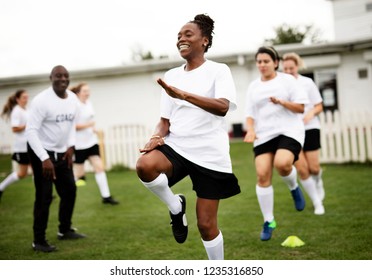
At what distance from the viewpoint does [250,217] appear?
6402 mm

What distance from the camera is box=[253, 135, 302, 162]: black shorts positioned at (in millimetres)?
5184

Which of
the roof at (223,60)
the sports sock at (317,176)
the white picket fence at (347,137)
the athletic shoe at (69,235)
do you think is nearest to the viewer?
the athletic shoe at (69,235)

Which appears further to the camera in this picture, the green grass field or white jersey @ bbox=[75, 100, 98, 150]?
white jersey @ bbox=[75, 100, 98, 150]

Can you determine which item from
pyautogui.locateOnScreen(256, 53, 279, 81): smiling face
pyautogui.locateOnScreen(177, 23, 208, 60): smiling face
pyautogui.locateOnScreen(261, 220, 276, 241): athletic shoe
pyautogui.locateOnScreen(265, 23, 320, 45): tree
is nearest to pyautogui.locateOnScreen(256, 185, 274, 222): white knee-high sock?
pyautogui.locateOnScreen(261, 220, 276, 241): athletic shoe

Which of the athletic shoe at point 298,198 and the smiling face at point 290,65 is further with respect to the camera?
the smiling face at point 290,65

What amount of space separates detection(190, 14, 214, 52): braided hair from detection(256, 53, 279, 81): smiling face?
61.1 inches

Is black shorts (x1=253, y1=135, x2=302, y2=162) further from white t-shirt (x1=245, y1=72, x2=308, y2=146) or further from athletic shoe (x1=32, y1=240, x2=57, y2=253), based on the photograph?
athletic shoe (x1=32, y1=240, x2=57, y2=253)

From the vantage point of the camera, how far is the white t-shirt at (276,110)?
17.3 feet

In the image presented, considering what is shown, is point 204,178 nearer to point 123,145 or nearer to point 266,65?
point 266,65

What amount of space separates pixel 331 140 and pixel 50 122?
7.89 m

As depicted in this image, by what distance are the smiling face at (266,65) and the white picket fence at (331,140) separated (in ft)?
20.9

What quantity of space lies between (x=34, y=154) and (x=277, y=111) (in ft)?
8.39

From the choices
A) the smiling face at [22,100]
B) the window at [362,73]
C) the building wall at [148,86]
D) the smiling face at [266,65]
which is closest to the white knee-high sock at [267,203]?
the smiling face at [266,65]

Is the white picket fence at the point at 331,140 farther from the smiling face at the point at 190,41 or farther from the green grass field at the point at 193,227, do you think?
the smiling face at the point at 190,41
